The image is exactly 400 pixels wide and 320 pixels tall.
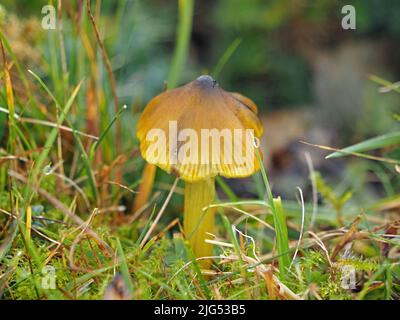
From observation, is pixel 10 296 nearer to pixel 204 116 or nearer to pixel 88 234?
pixel 88 234

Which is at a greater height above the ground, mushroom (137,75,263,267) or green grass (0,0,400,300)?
mushroom (137,75,263,267)

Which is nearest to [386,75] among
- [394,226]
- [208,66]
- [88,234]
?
[208,66]

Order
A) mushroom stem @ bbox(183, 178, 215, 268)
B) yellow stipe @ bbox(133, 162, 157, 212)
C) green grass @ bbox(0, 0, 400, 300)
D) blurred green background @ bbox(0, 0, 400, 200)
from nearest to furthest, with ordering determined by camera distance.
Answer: green grass @ bbox(0, 0, 400, 300), mushroom stem @ bbox(183, 178, 215, 268), yellow stipe @ bbox(133, 162, 157, 212), blurred green background @ bbox(0, 0, 400, 200)

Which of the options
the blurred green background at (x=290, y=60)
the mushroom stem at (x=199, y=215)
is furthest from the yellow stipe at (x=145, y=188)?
the blurred green background at (x=290, y=60)

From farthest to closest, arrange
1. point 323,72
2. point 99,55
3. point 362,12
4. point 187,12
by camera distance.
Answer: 1. point 323,72
2. point 362,12
3. point 99,55
4. point 187,12

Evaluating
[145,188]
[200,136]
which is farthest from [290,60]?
[200,136]

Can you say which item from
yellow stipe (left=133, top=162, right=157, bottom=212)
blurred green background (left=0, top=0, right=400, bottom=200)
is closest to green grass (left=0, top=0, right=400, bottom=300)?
yellow stipe (left=133, top=162, right=157, bottom=212)

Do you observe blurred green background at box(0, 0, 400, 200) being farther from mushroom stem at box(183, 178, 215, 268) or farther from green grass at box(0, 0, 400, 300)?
mushroom stem at box(183, 178, 215, 268)

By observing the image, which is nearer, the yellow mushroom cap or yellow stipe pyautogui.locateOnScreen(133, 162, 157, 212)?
the yellow mushroom cap
